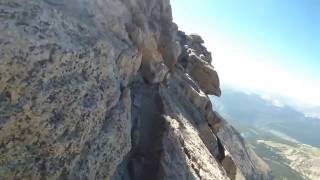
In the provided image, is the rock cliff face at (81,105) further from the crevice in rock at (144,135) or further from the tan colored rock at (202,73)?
the tan colored rock at (202,73)

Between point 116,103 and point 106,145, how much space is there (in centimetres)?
418

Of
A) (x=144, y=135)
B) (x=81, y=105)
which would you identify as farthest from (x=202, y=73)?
(x=81, y=105)

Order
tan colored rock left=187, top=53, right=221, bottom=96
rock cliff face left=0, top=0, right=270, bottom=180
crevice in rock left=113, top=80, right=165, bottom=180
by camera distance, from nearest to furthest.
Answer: rock cliff face left=0, top=0, right=270, bottom=180 → crevice in rock left=113, top=80, right=165, bottom=180 → tan colored rock left=187, top=53, right=221, bottom=96

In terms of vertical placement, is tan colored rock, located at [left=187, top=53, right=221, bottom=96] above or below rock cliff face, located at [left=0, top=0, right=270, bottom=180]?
above

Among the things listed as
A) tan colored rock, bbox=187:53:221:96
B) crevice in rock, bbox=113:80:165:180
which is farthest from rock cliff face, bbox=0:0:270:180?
tan colored rock, bbox=187:53:221:96

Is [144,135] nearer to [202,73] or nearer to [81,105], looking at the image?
[81,105]

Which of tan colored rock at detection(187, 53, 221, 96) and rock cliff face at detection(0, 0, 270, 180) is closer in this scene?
rock cliff face at detection(0, 0, 270, 180)

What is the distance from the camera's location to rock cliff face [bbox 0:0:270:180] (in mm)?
19516

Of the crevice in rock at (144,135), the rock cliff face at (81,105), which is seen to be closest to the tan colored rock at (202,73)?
the crevice in rock at (144,135)

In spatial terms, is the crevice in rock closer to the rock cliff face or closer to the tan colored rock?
the rock cliff face

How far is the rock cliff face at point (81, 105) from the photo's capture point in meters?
19.5

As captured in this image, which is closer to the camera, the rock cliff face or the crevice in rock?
the rock cliff face

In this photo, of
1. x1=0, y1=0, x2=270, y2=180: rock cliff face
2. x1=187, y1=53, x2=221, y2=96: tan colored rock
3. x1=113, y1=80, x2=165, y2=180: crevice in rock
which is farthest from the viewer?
x1=187, y1=53, x2=221, y2=96: tan colored rock

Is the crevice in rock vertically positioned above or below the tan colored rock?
below
